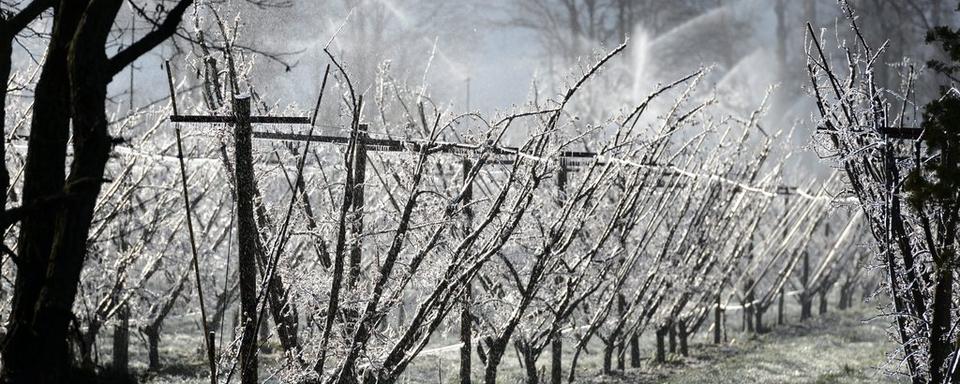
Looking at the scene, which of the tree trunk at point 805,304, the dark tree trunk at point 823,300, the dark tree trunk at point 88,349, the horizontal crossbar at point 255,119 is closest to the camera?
the dark tree trunk at point 88,349

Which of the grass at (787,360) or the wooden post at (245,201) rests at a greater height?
the wooden post at (245,201)

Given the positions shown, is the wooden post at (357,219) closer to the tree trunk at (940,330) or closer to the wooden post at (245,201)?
the wooden post at (245,201)

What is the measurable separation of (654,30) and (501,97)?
962 cm

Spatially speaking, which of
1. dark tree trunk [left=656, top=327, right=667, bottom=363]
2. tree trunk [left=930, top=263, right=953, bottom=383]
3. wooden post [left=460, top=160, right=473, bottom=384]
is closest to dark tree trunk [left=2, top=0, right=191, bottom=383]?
wooden post [left=460, top=160, right=473, bottom=384]

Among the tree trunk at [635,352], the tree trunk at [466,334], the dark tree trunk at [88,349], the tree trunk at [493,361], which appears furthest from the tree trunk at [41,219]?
the tree trunk at [635,352]

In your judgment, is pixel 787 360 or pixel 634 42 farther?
pixel 634 42

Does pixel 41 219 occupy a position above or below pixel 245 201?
below

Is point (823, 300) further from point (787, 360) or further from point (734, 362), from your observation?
point (734, 362)

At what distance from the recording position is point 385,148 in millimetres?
6727

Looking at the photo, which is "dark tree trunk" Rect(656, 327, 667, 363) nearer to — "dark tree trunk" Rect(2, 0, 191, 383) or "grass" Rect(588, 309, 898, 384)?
"grass" Rect(588, 309, 898, 384)

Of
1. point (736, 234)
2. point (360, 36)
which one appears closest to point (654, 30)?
point (360, 36)

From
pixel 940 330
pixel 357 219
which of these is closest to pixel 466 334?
pixel 357 219

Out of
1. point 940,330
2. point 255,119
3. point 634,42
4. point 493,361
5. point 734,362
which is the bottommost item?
point 734,362

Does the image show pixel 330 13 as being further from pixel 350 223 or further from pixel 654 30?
pixel 654 30
